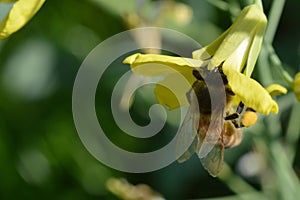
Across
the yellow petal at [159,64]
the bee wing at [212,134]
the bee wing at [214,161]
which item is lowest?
the bee wing at [214,161]

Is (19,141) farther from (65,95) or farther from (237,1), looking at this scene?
(237,1)

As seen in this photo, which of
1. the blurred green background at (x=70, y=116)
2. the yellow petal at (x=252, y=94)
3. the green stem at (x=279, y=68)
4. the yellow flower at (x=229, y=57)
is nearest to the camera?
the yellow petal at (x=252, y=94)

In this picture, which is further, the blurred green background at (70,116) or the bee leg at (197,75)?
the blurred green background at (70,116)

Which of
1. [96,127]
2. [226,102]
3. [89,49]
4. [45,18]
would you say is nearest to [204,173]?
[96,127]

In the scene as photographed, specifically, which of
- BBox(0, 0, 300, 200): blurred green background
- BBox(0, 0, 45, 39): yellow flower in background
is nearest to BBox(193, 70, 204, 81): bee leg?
BBox(0, 0, 45, 39): yellow flower in background

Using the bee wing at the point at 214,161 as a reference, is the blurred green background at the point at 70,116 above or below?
below

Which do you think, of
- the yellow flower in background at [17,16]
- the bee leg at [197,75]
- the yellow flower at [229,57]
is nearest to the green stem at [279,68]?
the yellow flower at [229,57]

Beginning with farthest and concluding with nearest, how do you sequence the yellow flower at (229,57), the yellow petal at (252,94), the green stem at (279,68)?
1. the green stem at (279,68)
2. the yellow flower at (229,57)
3. the yellow petal at (252,94)

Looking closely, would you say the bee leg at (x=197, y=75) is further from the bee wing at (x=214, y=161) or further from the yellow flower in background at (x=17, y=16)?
the yellow flower in background at (x=17, y=16)
